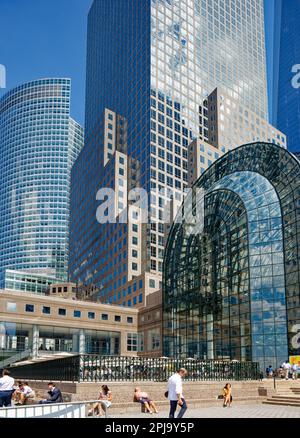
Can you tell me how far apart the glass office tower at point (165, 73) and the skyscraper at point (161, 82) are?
307mm

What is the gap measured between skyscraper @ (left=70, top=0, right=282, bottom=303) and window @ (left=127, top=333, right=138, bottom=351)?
26045mm

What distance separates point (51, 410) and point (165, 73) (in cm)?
13101

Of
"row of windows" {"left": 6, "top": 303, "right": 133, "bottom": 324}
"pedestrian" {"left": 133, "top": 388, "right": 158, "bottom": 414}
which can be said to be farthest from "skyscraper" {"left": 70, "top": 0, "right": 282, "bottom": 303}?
"pedestrian" {"left": 133, "top": 388, "right": 158, "bottom": 414}

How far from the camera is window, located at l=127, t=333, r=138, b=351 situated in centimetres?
8475

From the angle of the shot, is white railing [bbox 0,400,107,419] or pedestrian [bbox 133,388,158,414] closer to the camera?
white railing [bbox 0,400,107,419]

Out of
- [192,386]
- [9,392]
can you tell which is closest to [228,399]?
[192,386]

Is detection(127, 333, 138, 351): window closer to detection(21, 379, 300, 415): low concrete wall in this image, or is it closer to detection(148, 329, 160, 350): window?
detection(148, 329, 160, 350): window

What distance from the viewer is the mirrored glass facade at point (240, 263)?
49281 mm

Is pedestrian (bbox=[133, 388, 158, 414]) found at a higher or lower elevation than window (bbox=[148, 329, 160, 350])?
lower

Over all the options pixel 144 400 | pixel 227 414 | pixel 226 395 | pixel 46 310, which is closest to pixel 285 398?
pixel 226 395

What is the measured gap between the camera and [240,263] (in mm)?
54062

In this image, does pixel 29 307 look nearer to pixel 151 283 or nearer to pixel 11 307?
pixel 11 307

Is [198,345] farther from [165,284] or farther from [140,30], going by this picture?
[140,30]

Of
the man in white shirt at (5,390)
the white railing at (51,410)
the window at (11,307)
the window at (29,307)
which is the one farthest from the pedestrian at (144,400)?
the window at (29,307)
